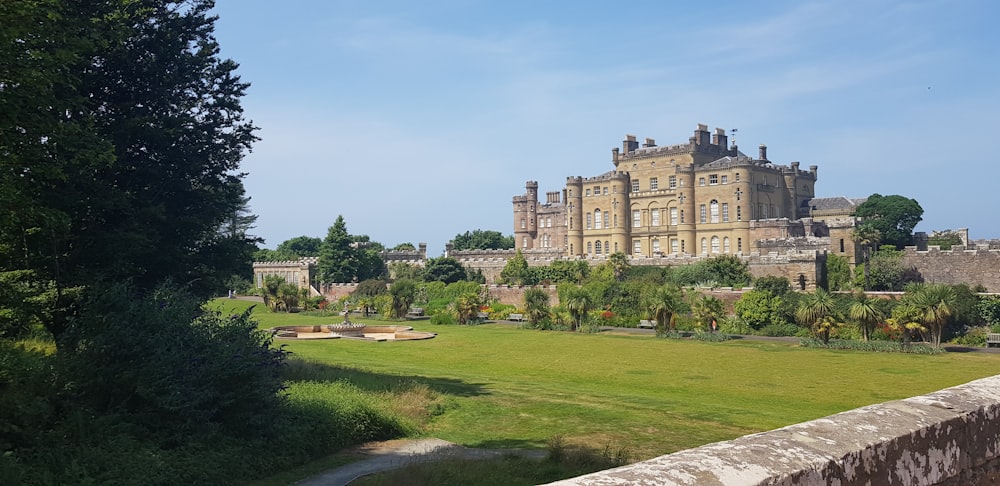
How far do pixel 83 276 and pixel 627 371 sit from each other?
59.9 feet

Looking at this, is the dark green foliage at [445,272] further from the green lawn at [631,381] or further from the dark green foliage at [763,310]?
the dark green foliage at [763,310]

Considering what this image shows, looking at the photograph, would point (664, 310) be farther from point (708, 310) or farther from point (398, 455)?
point (398, 455)

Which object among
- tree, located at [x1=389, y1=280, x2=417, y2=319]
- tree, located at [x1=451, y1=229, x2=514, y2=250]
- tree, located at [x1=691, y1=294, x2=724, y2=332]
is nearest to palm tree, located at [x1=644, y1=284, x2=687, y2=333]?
tree, located at [x1=691, y1=294, x2=724, y2=332]

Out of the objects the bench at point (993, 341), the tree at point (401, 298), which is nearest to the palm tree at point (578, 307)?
the tree at point (401, 298)

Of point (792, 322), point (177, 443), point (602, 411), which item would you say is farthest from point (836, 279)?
point (177, 443)

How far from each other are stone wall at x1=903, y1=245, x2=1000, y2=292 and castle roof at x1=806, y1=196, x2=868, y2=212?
2239cm

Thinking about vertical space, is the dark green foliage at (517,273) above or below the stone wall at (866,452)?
above

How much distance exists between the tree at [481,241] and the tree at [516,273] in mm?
44149

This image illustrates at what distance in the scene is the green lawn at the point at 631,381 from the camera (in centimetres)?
1585

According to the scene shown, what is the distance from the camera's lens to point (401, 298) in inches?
2156

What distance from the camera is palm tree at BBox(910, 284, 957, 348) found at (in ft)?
109

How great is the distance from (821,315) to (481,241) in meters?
80.7

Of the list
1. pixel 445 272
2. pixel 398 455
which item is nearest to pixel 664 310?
pixel 398 455

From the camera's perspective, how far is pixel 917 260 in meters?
49.9
